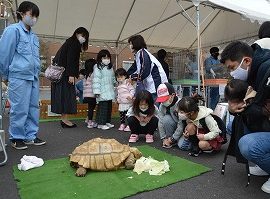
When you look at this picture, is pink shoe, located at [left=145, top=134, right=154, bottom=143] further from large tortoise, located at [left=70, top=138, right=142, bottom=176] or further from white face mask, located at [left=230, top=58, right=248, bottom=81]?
white face mask, located at [left=230, top=58, right=248, bottom=81]

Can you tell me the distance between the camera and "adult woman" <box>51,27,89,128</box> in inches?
183

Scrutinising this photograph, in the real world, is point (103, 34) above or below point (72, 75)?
above

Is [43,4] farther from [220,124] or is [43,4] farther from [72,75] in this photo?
[220,124]

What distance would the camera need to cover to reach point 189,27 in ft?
27.2

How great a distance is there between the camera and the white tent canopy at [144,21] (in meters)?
6.43

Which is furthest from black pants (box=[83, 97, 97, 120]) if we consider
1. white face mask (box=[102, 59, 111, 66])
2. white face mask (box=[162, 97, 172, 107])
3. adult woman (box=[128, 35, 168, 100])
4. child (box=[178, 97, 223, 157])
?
child (box=[178, 97, 223, 157])

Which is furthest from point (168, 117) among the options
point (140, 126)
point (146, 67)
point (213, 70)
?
point (213, 70)

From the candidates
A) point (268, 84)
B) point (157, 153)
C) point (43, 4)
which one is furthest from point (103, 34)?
point (268, 84)

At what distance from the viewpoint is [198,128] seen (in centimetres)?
310

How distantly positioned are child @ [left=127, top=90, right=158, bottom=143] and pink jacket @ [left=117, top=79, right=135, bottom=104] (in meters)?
1.09

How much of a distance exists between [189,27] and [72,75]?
4.77m

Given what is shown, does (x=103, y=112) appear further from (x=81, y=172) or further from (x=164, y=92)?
(x=81, y=172)

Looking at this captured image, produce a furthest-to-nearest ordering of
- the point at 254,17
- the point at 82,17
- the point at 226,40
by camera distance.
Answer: the point at 226,40 < the point at 82,17 < the point at 254,17

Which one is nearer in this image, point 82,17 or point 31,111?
point 31,111
